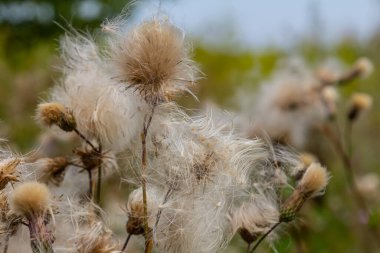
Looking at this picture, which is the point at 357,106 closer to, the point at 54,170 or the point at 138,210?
the point at 54,170

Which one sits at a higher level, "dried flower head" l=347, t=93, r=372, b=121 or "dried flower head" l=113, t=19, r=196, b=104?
"dried flower head" l=113, t=19, r=196, b=104

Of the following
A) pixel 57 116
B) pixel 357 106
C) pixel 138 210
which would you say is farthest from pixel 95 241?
pixel 357 106

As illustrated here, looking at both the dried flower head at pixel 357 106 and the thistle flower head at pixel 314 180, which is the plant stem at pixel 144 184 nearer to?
the thistle flower head at pixel 314 180

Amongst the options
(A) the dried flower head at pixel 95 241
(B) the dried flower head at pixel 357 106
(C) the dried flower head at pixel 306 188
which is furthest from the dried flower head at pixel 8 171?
(B) the dried flower head at pixel 357 106

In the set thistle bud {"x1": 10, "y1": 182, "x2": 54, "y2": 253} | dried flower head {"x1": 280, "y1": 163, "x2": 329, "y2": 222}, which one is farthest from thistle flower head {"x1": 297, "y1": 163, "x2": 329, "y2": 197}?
thistle bud {"x1": 10, "y1": 182, "x2": 54, "y2": 253}

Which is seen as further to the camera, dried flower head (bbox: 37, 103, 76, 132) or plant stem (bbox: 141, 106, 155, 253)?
dried flower head (bbox: 37, 103, 76, 132)

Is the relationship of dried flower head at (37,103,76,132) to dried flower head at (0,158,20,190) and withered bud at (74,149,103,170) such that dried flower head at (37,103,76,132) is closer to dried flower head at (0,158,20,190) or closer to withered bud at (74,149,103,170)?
withered bud at (74,149,103,170)

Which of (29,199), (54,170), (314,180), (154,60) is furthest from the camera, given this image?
(54,170)
